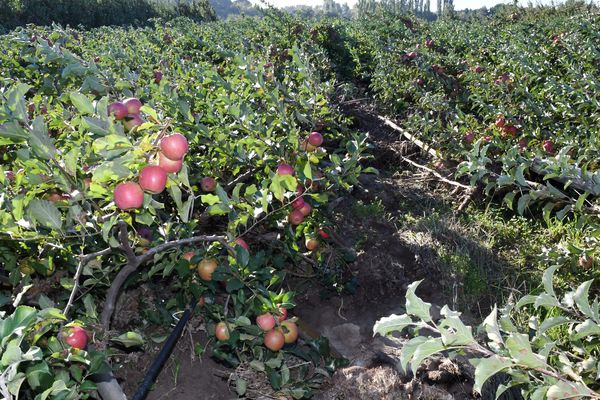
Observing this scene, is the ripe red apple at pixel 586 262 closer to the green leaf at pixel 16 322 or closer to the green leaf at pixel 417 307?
the green leaf at pixel 417 307

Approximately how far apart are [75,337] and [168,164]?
0.55 meters

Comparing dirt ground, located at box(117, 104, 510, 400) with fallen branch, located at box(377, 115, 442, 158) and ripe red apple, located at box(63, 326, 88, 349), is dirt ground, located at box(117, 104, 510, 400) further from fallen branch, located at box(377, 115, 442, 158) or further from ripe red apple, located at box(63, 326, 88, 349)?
ripe red apple, located at box(63, 326, 88, 349)

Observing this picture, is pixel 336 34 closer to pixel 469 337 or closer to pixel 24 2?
pixel 469 337

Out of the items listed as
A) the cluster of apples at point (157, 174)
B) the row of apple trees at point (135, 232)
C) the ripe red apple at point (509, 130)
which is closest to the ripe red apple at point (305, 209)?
the row of apple trees at point (135, 232)

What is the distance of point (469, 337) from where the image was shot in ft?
3.52

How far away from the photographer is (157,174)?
1.21 metres

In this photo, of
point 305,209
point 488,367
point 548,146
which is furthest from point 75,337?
point 548,146

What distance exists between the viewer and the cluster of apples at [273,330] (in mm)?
1701

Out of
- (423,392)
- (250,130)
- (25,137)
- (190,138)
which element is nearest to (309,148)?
(250,130)

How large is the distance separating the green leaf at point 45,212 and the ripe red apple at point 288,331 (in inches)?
30.8

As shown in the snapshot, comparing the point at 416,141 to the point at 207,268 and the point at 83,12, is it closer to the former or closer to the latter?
the point at 207,268

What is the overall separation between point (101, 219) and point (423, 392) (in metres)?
1.20

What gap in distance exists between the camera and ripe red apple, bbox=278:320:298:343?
1.75 m

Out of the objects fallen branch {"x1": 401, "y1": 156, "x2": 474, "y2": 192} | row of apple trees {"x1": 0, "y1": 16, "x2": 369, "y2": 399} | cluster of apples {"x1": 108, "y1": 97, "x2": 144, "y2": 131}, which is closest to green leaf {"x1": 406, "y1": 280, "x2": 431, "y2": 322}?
row of apple trees {"x1": 0, "y1": 16, "x2": 369, "y2": 399}
